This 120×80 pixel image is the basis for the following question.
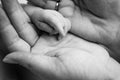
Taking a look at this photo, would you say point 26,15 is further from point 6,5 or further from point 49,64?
point 49,64

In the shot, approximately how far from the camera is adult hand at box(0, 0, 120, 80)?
60 centimetres

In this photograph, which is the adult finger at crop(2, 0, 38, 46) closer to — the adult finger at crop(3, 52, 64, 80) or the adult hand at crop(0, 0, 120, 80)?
the adult hand at crop(0, 0, 120, 80)

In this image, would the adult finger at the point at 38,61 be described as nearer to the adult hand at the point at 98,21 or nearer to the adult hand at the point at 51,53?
the adult hand at the point at 51,53

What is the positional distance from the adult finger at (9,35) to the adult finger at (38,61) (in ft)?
0.19

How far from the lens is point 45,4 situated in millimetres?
802

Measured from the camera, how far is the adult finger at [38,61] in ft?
1.95

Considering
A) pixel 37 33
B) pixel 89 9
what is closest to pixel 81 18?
pixel 89 9

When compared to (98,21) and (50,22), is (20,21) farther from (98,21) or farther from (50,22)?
(98,21)

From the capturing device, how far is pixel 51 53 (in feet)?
2.11

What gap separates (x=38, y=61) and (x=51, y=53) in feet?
0.19

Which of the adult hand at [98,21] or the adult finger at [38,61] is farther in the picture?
the adult hand at [98,21]

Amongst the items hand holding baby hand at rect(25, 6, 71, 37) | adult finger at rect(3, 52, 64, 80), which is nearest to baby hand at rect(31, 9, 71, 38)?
hand holding baby hand at rect(25, 6, 71, 37)

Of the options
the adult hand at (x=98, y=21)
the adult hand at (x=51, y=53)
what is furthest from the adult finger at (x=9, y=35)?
the adult hand at (x=98, y=21)

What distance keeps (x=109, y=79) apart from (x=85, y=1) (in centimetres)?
26
